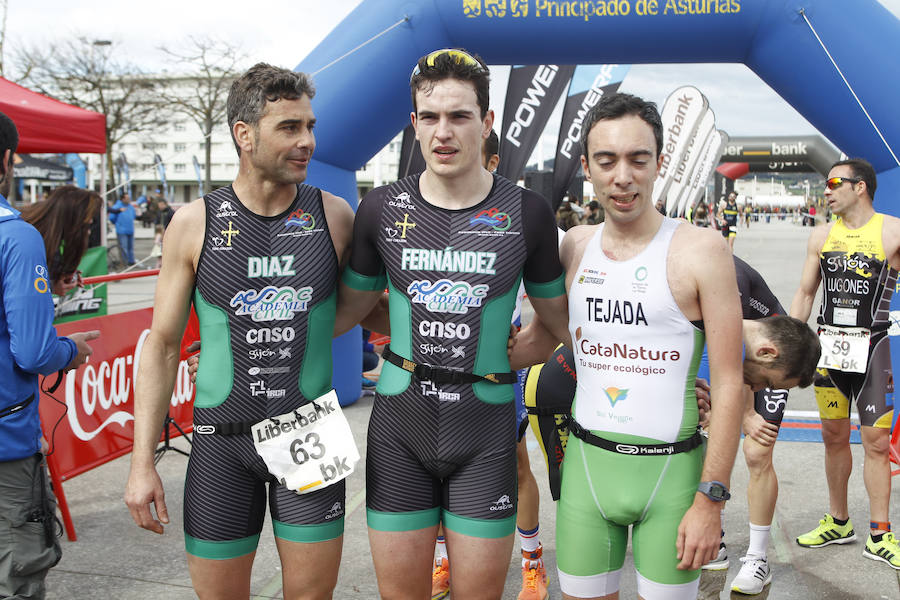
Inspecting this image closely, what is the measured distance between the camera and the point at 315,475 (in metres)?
2.46

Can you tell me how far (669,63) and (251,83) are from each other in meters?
4.17

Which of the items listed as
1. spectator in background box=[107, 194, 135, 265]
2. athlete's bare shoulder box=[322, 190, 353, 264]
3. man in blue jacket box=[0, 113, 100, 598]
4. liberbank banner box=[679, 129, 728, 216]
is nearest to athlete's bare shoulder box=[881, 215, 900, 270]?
athlete's bare shoulder box=[322, 190, 353, 264]

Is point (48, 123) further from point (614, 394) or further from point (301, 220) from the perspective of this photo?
point (614, 394)

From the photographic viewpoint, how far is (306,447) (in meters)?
2.50

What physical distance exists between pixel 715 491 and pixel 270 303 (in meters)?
1.47

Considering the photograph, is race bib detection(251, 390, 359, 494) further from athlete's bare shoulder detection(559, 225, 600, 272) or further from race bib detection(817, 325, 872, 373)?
race bib detection(817, 325, 872, 373)

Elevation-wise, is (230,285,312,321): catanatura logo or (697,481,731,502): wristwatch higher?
(230,285,312,321): catanatura logo

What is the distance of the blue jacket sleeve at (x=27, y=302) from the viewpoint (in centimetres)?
243

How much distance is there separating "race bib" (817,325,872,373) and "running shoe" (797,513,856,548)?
87 centimetres

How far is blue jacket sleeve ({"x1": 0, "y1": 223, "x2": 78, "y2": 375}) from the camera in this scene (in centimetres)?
243

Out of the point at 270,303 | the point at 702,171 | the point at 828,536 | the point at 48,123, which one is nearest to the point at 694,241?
the point at 270,303

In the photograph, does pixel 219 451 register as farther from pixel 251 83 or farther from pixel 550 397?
pixel 550 397

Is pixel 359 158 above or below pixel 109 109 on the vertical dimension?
below

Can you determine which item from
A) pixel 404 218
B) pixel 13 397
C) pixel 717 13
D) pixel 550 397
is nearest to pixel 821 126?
pixel 717 13
